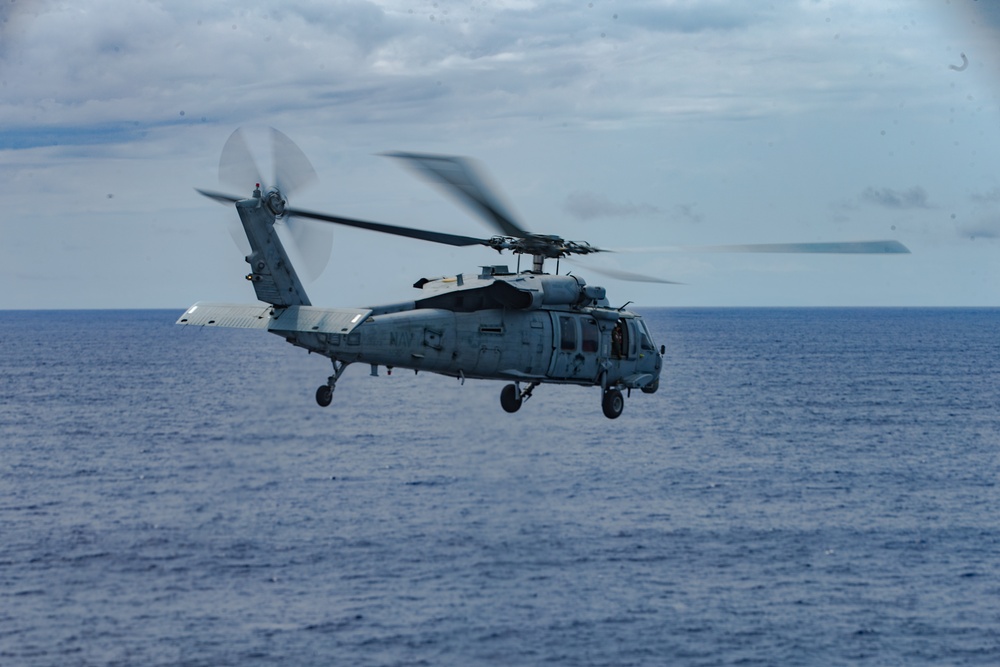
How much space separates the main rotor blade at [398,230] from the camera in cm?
3559

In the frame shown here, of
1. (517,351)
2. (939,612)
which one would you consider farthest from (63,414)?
(517,351)

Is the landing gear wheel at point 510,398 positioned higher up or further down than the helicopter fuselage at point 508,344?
further down

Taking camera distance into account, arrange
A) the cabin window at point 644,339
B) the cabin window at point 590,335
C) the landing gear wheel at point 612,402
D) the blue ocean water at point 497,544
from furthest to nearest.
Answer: the blue ocean water at point 497,544
the cabin window at point 644,339
the landing gear wheel at point 612,402
the cabin window at point 590,335

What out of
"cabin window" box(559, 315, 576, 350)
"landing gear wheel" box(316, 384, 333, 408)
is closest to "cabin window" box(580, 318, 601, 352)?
"cabin window" box(559, 315, 576, 350)

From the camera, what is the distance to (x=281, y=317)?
37.3 m

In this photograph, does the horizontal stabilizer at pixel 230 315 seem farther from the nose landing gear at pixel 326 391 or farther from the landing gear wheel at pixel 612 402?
the landing gear wheel at pixel 612 402

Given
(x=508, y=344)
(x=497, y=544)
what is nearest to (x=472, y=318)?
(x=508, y=344)

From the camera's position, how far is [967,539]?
339 ft

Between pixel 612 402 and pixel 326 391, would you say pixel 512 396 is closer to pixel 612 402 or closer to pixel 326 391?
pixel 612 402

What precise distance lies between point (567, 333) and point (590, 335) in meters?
1.30

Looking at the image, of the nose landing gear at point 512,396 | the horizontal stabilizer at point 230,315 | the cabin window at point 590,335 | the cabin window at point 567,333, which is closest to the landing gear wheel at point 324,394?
the horizontal stabilizer at point 230,315

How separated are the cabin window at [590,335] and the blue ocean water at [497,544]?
511cm

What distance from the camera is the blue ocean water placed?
278 ft

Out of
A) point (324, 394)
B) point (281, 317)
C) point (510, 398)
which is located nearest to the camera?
Answer: point (324, 394)
